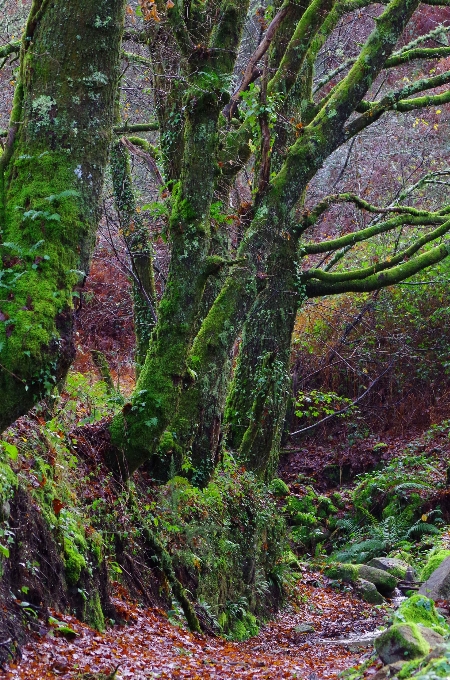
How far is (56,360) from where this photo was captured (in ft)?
15.2

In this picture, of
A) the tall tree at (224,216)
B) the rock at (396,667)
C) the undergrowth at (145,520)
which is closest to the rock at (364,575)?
the undergrowth at (145,520)

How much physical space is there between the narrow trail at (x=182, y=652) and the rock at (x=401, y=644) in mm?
1373

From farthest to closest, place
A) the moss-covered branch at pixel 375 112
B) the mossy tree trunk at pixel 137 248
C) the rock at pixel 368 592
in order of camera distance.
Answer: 1. the rock at pixel 368 592
2. the mossy tree trunk at pixel 137 248
3. the moss-covered branch at pixel 375 112

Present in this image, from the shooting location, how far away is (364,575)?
524 inches

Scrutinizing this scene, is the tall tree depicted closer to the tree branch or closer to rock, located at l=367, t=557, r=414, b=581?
the tree branch

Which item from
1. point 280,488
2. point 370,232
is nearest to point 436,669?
point 370,232

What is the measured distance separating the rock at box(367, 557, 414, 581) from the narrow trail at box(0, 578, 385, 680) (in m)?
2.10

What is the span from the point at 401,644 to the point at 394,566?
831 cm

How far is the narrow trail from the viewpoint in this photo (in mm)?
5262

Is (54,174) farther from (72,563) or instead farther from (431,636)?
(431,636)

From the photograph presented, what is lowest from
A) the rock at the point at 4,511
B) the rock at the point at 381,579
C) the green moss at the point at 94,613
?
the rock at the point at 381,579

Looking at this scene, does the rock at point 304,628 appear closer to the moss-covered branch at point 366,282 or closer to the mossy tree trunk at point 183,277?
the mossy tree trunk at point 183,277

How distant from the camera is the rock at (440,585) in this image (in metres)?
8.98

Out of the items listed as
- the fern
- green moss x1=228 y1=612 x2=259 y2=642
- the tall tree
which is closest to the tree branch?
the tall tree
